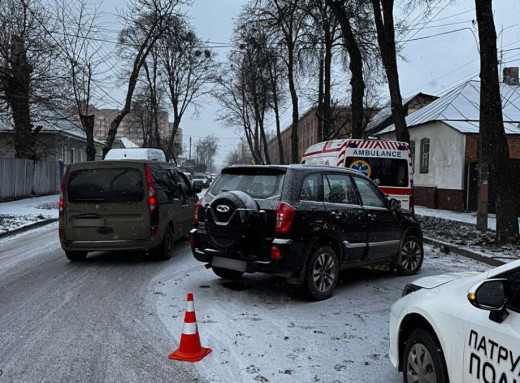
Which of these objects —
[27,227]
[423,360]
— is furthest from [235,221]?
[27,227]

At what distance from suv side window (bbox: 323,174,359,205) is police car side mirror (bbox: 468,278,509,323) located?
3.59 m

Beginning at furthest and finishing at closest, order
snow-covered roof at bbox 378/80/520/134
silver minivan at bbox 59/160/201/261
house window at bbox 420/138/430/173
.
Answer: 1. house window at bbox 420/138/430/173
2. snow-covered roof at bbox 378/80/520/134
3. silver minivan at bbox 59/160/201/261

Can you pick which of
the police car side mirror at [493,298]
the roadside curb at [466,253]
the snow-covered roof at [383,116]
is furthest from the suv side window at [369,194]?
the snow-covered roof at [383,116]

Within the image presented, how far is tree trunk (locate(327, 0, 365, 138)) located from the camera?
16.1m

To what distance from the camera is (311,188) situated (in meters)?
6.00

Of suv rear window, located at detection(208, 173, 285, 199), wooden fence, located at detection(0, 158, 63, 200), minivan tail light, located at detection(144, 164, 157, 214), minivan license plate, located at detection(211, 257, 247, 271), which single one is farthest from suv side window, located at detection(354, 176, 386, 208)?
wooden fence, located at detection(0, 158, 63, 200)

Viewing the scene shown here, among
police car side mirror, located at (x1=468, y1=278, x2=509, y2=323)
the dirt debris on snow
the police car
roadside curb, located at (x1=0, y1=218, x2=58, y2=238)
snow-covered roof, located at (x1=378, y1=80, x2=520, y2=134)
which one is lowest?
roadside curb, located at (x1=0, y1=218, x2=58, y2=238)

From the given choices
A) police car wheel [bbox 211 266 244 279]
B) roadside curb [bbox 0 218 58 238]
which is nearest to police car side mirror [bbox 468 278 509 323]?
police car wheel [bbox 211 266 244 279]

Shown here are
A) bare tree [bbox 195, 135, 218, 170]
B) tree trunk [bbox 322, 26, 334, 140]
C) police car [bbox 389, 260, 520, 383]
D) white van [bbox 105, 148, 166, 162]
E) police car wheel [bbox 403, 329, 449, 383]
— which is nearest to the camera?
police car [bbox 389, 260, 520, 383]

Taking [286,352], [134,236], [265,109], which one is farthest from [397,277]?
[265,109]

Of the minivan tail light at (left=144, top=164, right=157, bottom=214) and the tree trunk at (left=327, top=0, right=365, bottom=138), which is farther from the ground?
the tree trunk at (left=327, top=0, right=365, bottom=138)

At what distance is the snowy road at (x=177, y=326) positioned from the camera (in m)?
3.80

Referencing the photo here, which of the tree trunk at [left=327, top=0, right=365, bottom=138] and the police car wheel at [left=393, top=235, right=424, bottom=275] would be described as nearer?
the police car wheel at [left=393, top=235, right=424, bottom=275]

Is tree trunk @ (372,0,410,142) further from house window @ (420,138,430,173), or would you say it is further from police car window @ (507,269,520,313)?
police car window @ (507,269,520,313)
